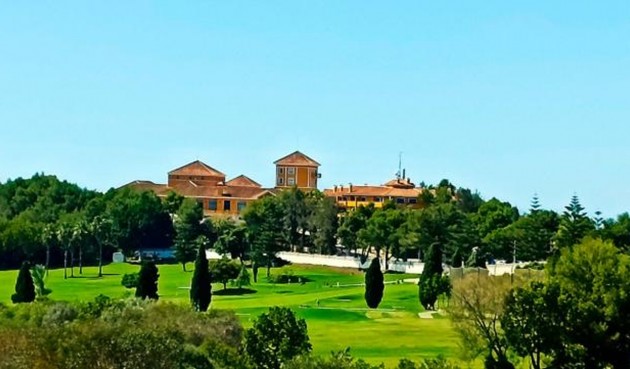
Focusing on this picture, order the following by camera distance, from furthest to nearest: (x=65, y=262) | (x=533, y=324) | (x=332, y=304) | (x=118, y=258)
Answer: (x=118, y=258)
(x=65, y=262)
(x=332, y=304)
(x=533, y=324)

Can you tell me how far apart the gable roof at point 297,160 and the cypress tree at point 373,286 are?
72493mm

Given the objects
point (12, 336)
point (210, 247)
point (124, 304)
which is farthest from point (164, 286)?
point (12, 336)

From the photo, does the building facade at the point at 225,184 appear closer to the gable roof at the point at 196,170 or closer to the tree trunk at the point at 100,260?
the gable roof at the point at 196,170

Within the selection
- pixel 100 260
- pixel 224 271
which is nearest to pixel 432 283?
pixel 224 271

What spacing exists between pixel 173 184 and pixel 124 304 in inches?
3784

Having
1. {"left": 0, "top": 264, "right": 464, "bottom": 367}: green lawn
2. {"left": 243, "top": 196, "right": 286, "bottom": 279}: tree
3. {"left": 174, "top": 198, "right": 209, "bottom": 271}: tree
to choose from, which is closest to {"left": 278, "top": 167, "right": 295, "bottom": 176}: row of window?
{"left": 174, "top": 198, "right": 209, "bottom": 271}: tree

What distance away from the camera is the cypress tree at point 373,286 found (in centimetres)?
6134

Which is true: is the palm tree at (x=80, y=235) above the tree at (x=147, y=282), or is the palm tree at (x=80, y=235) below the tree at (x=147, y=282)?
above

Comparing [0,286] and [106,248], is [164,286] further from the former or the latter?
[106,248]

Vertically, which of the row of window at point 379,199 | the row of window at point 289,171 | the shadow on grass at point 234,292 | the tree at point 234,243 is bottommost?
the shadow on grass at point 234,292

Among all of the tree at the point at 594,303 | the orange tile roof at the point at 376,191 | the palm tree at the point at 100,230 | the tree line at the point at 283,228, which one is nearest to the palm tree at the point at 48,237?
the tree line at the point at 283,228

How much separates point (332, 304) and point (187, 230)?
37.0m

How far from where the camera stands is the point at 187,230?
330ft

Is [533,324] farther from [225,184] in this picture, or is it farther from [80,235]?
[225,184]
